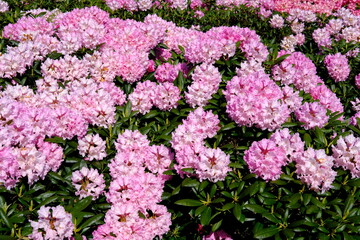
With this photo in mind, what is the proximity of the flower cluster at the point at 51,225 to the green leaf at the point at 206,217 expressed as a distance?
96 cm

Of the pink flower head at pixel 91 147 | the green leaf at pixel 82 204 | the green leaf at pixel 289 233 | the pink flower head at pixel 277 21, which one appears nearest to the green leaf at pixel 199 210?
the green leaf at pixel 289 233

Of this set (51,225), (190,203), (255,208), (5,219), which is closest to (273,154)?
(255,208)

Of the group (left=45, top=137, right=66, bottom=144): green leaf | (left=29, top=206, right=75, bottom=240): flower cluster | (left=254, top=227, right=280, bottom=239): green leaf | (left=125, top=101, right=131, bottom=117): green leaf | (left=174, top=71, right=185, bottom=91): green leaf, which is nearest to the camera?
(left=29, top=206, right=75, bottom=240): flower cluster

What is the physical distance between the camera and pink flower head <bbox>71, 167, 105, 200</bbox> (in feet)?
8.84

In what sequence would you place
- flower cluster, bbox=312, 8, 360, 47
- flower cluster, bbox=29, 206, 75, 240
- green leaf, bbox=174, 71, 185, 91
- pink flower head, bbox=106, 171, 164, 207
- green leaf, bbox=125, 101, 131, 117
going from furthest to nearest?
1. flower cluster, bbox=312, 8, 360, 47
2. green leaf, bbox=174, 71, 185, 91
3. green leaf, bbox=125, 101, 131, 117
4. pink flower head, bbox=106, 171, 164, 207
5. flower cluster, bbox=29, 206, 75, 240

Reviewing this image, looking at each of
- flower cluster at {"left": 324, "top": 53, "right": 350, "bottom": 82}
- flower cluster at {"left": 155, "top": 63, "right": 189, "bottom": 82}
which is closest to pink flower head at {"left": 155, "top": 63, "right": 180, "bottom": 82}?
flower cluster at {"left": 155, "top": 63, "right": 189, "bottom": 82}

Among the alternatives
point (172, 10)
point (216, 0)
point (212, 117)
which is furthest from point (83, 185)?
point (216, 0)

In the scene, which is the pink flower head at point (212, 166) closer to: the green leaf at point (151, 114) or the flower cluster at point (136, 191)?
the flower cluster at point (136, 191)

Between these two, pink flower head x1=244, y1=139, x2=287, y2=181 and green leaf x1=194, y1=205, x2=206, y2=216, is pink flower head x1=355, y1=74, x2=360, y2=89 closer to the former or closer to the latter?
pink flower head x1=244, y1=139, x2=287, y2=181

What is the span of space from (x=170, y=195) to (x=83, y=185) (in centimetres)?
74

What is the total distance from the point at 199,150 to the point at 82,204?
1.04 meters

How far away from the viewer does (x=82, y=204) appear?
Result: 2596 millimetres

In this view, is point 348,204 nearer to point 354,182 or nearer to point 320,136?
point 354,182

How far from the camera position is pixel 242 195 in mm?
2557
